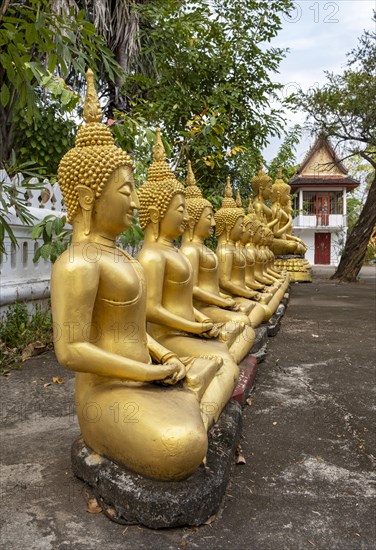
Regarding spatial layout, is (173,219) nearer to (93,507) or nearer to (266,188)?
(93,507)

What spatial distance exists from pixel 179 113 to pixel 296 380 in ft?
13.9

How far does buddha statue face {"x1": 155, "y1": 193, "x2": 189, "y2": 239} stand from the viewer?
2.91 meters

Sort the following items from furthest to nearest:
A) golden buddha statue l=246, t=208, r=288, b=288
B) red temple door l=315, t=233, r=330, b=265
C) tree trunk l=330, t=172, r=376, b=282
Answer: red temple door l=315, t=233, r=330, b=265 < tree trunk l=330, t=172, r=376, b=282 < golden buddha statue l=246, t=208, r=288, b=288

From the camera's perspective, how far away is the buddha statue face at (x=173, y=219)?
2914 millimetres

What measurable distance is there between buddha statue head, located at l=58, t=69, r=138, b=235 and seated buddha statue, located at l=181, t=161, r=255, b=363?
5.12ft

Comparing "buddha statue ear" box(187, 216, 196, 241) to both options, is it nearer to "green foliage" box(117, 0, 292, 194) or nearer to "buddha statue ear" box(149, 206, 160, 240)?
"buddha statue ear" box(149, 206, 160, 240)

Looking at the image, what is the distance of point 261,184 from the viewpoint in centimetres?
950

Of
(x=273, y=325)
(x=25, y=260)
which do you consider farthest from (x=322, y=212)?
(x=25, y=260)

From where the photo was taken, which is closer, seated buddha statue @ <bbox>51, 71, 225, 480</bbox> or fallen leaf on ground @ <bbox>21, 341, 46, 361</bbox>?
seated buddha statue @ <bbox>51, 71, 225, 480</bbox>

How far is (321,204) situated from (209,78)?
64.8 feet

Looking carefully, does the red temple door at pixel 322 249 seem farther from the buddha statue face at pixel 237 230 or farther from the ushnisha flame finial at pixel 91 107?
the ushnisha flame finial at pixel 91 107

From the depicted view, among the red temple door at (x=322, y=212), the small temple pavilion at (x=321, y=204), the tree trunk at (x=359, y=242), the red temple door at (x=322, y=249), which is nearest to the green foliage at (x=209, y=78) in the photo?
the tree trunk at (x=359, y=242)

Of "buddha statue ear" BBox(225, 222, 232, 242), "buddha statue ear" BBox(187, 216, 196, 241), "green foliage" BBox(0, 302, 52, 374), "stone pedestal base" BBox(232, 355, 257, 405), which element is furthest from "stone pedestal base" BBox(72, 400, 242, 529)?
"buddha statue ear" BBox(225, 222, 232, 242)

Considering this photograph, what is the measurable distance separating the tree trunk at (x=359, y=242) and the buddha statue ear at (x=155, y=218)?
10843mm
